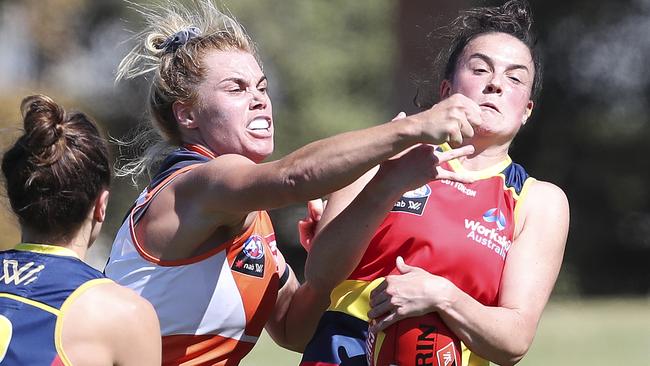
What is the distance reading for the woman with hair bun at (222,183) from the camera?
3.46 metres

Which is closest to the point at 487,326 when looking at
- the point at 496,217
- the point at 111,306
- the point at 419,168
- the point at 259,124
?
the point at 496,217

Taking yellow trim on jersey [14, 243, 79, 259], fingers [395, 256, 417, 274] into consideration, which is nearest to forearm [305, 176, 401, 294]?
fingers [395, 256, 417, 274]

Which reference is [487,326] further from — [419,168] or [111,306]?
[111,306]

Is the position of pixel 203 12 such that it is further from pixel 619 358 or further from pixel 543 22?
pixel 543 22

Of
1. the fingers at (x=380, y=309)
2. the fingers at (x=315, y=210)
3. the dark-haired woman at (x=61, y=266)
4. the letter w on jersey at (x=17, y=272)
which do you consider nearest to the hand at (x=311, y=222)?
the fingers at (x=315, y=210)

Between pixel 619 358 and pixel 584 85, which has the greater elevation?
pixel 584 85

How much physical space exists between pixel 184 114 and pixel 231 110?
0.21 m

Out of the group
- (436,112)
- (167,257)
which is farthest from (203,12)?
(436,112)

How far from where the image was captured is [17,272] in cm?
334

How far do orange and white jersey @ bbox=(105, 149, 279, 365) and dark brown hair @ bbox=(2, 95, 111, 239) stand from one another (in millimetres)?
576

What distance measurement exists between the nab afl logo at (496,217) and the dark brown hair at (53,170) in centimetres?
139

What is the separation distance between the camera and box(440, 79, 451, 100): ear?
4.29 meters

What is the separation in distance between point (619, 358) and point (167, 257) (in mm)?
7970

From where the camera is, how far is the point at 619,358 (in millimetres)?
10969
